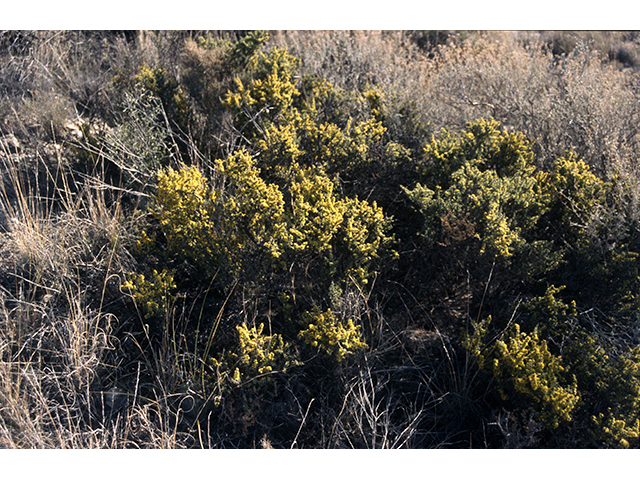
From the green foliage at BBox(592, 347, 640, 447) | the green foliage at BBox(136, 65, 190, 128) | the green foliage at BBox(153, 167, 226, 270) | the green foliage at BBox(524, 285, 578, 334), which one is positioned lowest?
the green foliage at BBox(592, 347, 640, 447)

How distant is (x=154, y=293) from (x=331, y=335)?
1080mm

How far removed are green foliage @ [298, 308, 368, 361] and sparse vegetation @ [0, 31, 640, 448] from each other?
0.01 meters

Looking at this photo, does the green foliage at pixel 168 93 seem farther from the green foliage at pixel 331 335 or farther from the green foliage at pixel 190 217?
the green foliage at pixel 331 335

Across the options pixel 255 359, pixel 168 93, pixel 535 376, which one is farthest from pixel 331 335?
pixel 168 93

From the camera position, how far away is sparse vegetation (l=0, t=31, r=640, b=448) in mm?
2555

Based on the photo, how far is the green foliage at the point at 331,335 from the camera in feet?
8.41

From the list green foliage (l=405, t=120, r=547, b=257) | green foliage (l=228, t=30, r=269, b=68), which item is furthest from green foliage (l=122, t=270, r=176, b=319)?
green foliage (l=228, t=30, r=269, b=68)

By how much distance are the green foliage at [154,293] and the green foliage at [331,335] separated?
85 cm

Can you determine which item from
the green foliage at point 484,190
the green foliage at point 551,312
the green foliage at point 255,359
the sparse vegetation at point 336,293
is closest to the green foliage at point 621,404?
the sparse vegetation at point 336,293

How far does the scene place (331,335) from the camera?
8.38ft

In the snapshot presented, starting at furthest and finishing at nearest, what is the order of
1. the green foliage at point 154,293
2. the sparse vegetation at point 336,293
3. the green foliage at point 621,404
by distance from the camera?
1. the green foliage at point 154,293
2. the sparse vegetation at point 336,293
3. the green foliage at point 621,404

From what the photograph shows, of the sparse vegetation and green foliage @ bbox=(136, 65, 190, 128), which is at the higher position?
green foliage @ bbox=(136, 65, 190, 128)

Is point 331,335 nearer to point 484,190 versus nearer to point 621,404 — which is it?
point 484,190

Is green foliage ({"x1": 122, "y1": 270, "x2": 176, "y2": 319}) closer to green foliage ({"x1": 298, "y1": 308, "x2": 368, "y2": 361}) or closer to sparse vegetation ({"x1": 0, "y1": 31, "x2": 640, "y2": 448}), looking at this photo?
sparse vegetation ({"x1": 0, "y1": 31, "x2": 640, "y2": 448})
